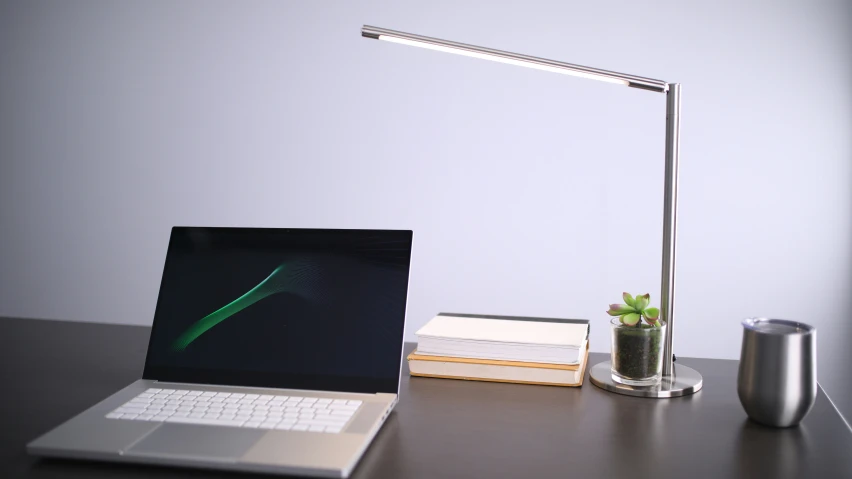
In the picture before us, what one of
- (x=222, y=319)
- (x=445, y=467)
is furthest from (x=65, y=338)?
(x=445, y=467)

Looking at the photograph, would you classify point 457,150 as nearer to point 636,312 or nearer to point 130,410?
point 636,312

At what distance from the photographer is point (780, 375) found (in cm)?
80

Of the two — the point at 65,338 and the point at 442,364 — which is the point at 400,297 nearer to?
the point at 442,364

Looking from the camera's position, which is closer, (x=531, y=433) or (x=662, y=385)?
(x=531, y=433)

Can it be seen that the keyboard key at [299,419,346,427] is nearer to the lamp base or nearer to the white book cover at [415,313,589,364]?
the white book cover at [415,313,589,364]

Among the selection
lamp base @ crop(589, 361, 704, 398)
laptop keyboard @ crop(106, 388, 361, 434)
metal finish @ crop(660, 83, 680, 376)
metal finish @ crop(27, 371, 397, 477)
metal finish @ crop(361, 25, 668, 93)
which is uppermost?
metal finish @ crop(361, 25, 668, 93)

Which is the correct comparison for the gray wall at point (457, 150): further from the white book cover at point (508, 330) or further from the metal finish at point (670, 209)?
the metal finish at point (670, 209)

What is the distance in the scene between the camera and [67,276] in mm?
3258

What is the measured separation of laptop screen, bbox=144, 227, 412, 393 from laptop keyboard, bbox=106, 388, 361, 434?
5 cm

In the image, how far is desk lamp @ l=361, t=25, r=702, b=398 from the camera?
3.09ft

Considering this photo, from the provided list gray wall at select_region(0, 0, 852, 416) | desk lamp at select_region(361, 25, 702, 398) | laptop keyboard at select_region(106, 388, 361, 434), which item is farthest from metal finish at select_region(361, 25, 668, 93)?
gray wall at select_region(0, 0, 852, 416)

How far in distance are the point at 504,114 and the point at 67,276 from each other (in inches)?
91.0

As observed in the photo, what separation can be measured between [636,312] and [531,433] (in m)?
0.25

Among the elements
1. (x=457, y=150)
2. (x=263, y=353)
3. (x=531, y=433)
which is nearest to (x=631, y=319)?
(x=531, y=433)
